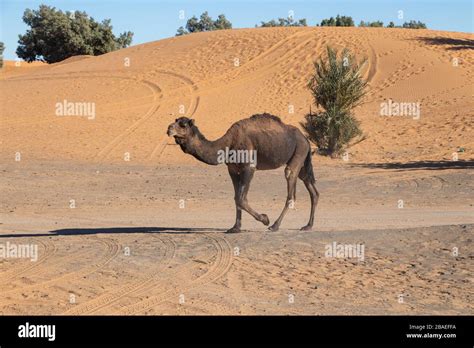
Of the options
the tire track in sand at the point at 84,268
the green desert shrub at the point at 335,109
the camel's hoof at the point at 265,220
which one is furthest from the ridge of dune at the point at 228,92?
the tire track in sand at the point at 84,268

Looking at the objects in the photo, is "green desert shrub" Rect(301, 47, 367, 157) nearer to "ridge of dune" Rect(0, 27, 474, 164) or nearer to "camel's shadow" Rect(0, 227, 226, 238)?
"ridge of dune" Rect(0, 27, 474, 164)

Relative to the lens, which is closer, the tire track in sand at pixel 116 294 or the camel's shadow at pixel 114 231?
the tire track in sand at pixel 116 294

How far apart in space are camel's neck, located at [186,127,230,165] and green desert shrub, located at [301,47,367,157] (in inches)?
734

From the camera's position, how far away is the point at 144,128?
39.1 m

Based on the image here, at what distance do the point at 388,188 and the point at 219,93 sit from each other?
907 inches

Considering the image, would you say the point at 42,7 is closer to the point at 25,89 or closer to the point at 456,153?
the point at 25,89

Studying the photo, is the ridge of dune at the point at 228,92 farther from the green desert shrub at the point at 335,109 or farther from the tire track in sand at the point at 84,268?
the tire track in sand at the point at 84,268

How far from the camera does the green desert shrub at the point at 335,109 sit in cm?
3281

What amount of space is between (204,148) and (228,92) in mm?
31304

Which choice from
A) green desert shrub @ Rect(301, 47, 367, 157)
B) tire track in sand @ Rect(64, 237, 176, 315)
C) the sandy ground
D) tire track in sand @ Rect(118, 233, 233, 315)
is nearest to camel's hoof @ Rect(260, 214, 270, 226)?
the sandy ground

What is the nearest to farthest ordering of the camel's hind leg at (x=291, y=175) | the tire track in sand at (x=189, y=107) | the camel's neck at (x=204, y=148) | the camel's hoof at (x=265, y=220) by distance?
the camel's neck at (x=204, y=148) → the camel's hoof at (x=265, y=220) → the camel's hind leg at (x=291, y=175) → the tire track in sand at (x=189, y=107)
